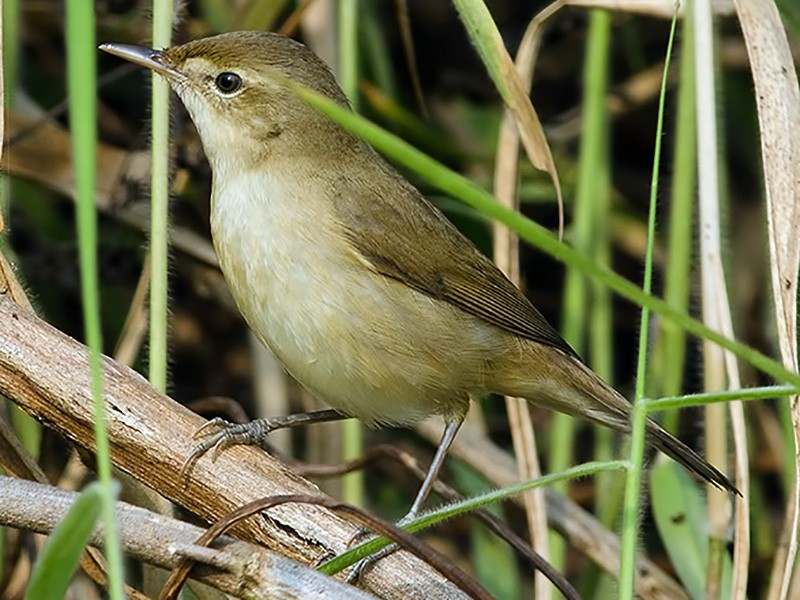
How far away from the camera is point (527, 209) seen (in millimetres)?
4234

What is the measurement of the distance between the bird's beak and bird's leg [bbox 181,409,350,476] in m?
0.72

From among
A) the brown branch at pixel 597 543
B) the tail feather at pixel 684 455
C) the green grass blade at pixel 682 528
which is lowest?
the brown branch at pixel 597 543

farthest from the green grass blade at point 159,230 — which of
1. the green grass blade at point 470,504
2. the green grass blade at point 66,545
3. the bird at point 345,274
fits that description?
the green grass blade at point 66,545

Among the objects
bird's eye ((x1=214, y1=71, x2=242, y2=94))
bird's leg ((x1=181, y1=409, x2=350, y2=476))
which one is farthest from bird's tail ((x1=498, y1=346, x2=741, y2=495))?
bird's eye ((x1=214, y1=71, x2=242, y2=94))

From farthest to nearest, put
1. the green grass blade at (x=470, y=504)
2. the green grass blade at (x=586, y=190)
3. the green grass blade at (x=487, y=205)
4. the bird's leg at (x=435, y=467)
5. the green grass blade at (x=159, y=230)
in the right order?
the green grass blade at (x=586, y=190), the bird's leg at (x=435, y=467), the green grass blade at (x=159, y=230), the green grass blade at (x=470, y=504), the green grass blade at (x=487, y=205)

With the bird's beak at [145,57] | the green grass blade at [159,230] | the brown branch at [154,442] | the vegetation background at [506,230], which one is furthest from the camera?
the vegetation background at [506,230]

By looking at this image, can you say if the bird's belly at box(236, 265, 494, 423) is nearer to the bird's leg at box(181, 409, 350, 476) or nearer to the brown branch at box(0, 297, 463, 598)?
the bird's leg at box(181, 409, 350, 476)

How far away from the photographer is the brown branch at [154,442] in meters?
1.97

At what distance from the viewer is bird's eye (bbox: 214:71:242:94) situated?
2699mm

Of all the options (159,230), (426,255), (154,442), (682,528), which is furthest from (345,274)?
(682,528)

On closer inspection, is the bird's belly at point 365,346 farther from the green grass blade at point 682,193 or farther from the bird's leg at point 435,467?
the green grass blade at point 682,193

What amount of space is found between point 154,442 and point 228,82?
1.00m

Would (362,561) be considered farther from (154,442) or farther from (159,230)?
(159,230)

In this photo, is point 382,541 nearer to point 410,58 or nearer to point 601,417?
point 601,417
